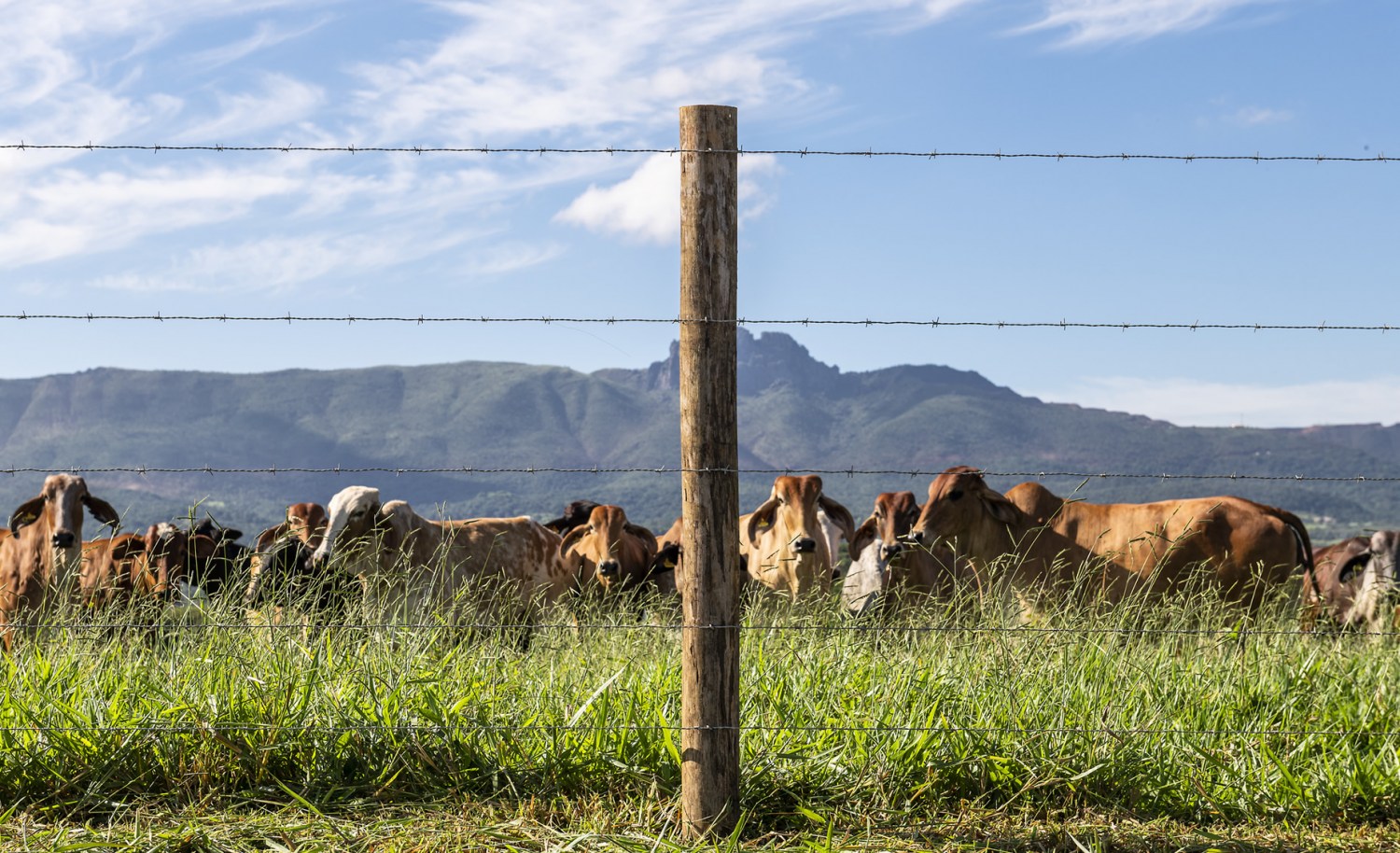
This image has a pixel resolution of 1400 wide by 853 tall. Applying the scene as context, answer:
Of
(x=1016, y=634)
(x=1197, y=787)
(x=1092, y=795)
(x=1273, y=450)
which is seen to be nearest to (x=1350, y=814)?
(x=1197, y=787)

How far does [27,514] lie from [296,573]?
3.24 meters

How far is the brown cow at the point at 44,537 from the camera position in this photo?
1007 centimetres

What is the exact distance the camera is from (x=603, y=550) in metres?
11.5

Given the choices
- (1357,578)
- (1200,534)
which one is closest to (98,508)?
(1200,534)

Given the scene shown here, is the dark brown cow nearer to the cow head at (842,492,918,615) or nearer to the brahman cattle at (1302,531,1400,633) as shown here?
the cow head at (842,492,918,615)

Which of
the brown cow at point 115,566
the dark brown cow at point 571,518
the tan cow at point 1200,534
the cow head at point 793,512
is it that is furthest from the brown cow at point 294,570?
the tan cow at point 1200,534

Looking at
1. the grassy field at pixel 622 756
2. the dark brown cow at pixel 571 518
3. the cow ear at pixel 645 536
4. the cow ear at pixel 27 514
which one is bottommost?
the grassy field at pixel 622 756

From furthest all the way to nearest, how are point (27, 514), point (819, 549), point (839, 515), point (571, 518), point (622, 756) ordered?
point (571, 518), point (839, 515), point (819, 549), point (27, 514), point (622, 756)

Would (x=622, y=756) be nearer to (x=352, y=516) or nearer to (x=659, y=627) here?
(x=659, y=627)

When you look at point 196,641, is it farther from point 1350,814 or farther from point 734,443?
point 1350,814

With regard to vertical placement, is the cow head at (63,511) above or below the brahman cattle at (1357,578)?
above

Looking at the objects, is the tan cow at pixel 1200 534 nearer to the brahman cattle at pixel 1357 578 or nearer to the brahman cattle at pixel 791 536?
the brahman cattle at pixel 1357 578

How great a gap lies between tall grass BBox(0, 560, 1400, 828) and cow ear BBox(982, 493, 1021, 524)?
390 cm

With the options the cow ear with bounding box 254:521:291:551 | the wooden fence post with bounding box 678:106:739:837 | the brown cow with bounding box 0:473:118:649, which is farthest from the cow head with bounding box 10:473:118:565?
the wooden fence post with bounding box 678:106:739:837
